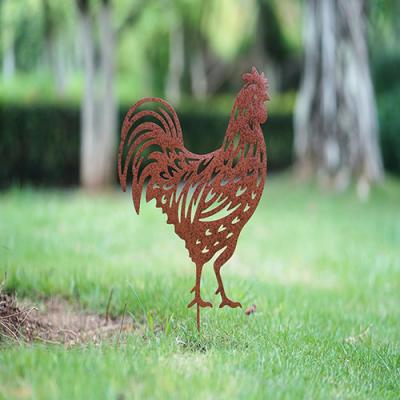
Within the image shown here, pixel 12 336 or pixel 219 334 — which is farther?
pixel 219 334

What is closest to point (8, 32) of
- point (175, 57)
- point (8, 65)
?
point (8, 65)

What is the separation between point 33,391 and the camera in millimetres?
2535

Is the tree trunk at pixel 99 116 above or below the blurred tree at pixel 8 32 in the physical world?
below

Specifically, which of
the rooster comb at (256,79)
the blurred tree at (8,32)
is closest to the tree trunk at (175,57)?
the blurred tree at (8,32)

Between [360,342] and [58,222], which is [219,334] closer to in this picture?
[360,342]

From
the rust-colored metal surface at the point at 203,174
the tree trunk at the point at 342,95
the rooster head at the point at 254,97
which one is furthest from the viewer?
the tree trunk at the point at 342,95

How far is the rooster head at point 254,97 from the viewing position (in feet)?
12.3

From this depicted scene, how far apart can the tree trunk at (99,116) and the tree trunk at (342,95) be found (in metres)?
4.91

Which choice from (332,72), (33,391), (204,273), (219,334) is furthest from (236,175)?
(332,72)

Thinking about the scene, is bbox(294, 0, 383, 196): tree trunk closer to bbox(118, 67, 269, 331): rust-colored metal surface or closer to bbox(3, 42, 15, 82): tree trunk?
bbox(118, 67, 269, 331): rust-colored metal surface

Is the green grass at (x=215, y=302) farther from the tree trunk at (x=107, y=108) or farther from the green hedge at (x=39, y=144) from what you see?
the green hedge at (x=39, y=144)

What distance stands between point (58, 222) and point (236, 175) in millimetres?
5397

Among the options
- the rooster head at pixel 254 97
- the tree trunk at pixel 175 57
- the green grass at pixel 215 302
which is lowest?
the green grass at pixel 215 302

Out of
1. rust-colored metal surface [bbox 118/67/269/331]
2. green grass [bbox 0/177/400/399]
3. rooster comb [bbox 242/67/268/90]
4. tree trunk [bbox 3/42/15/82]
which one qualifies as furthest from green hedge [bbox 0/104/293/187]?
A: tree trunk [bbox 3/42/15/82]
